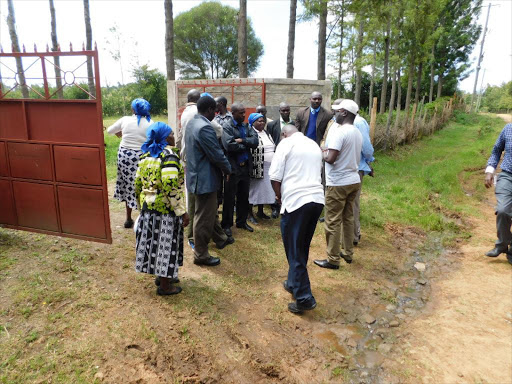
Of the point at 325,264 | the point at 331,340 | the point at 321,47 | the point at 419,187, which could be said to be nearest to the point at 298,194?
the point at 331,340

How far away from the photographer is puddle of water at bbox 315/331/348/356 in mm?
3046

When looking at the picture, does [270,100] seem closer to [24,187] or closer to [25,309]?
[24,187]

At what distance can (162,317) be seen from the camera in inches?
125

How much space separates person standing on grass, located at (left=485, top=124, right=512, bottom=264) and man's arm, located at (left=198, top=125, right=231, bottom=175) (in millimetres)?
3549

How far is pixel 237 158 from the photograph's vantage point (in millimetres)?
5047

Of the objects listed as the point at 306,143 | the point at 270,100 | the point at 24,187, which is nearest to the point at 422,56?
the point at 270,100

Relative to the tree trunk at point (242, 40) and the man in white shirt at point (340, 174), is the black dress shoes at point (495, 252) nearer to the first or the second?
the man in white shirt at point (340, 174)

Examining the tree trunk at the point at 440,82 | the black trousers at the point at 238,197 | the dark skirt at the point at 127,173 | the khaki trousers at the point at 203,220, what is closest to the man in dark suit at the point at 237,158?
the black trousers at the point at 238,197

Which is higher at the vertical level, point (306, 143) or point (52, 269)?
point (306, 143)

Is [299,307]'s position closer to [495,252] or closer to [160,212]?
[160,212]

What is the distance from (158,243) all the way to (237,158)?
6.85ft

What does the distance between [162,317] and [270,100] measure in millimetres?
4657

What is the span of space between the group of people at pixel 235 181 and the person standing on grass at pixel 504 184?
66.8 inches

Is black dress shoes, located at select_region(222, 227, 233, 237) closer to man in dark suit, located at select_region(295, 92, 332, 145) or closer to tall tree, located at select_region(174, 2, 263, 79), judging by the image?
man in dark suit, located at select_region(295, 92, 332, 145)
